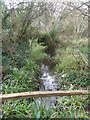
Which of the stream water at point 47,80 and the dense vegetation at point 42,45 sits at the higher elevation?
the dense vegetation at point 42,45

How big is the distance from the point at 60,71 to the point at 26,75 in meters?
0.56

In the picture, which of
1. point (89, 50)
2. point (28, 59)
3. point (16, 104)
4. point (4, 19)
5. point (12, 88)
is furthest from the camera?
point (28, 59)

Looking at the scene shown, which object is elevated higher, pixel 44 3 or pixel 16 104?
pixel 44 3

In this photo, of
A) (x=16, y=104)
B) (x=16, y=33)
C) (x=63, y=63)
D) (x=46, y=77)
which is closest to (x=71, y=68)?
(x=63, y=63)

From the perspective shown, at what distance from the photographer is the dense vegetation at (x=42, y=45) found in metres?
2.84

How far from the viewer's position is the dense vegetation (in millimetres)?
2840

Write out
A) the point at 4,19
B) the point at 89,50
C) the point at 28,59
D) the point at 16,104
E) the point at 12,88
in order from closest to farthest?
the point at 16,104
the point at 12,88
the point at 89,50
the point at 4,19
the point at 28,59

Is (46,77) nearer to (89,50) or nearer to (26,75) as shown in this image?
(26,75)

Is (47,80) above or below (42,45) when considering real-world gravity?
below

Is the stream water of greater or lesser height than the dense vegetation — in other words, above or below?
below

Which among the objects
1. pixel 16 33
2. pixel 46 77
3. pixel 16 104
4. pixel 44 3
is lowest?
pixel 16 104

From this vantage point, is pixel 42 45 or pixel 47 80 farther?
pixel 42 45

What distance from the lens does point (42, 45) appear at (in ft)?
11.5

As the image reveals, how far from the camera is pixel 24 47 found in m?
3.28
